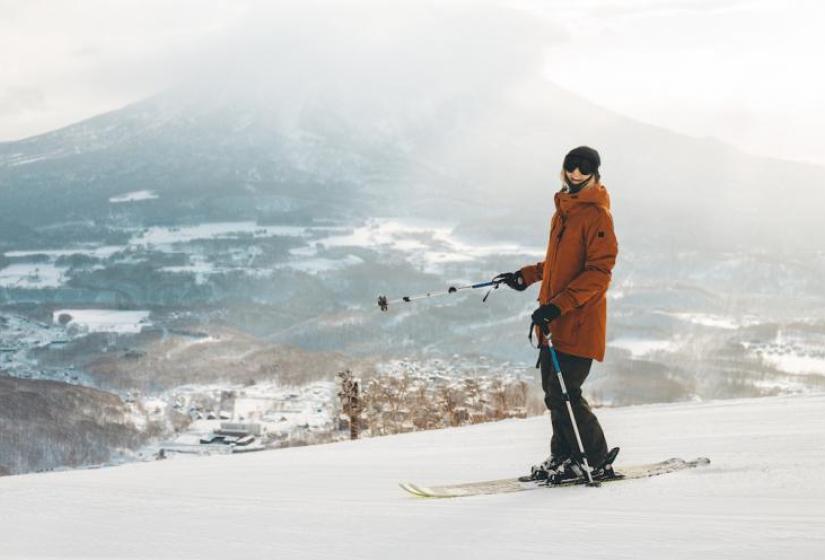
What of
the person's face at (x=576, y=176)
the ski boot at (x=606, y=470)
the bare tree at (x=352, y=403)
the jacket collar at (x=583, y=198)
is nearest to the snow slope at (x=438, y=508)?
the ski boot at (x=606, y=470)

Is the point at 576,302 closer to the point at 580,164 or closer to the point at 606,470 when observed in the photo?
the point at 580,164

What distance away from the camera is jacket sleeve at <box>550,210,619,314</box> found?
432 cm

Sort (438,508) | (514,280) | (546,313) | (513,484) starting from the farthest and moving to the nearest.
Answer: (514,280) → (513,484) → (546,313) → (438,508)

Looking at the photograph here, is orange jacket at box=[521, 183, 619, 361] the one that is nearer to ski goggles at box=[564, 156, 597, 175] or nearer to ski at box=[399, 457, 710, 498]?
ski goggles at box=[564, 156, 597, 175]

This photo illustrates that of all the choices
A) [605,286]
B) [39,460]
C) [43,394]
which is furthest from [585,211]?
[43,394]

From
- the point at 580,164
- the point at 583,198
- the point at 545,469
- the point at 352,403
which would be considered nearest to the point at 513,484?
the point at 545,469

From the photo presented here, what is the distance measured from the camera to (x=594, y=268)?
437 centimetres

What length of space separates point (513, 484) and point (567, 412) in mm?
445

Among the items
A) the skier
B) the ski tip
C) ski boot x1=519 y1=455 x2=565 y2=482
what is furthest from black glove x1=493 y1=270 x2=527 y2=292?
the ski tip

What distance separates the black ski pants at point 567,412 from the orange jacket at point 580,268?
0.27 feet

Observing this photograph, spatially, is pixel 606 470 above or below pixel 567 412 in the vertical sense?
below

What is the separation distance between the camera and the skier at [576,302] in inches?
172

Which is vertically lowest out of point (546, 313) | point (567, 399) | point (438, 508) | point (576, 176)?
point (438, 508)

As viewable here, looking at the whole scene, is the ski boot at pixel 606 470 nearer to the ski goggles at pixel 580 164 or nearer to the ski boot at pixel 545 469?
the ski boot at pixel 545 469
